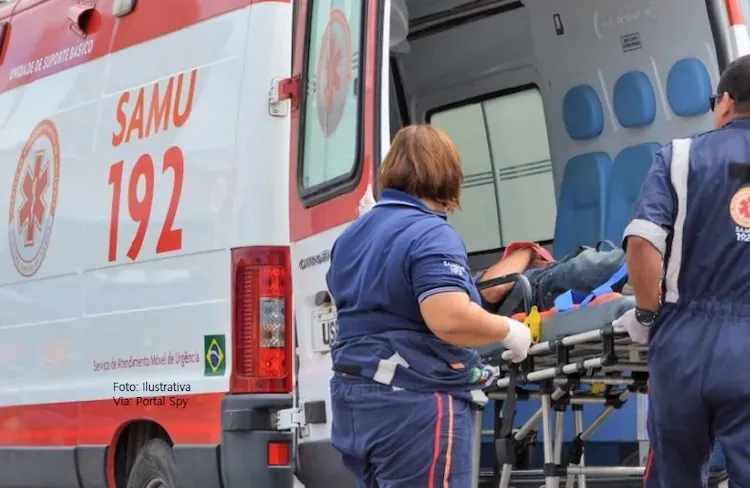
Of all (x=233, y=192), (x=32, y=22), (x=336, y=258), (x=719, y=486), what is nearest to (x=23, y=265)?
(x=32, y=22)

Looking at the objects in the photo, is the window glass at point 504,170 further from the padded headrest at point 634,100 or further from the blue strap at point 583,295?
the blue strap at point 583,295

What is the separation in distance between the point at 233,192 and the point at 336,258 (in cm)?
140

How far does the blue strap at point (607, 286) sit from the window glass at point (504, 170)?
2222 mm

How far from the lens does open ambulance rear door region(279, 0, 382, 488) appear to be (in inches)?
192

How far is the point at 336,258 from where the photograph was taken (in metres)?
3.95

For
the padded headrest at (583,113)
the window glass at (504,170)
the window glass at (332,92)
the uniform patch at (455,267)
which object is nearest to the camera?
the uniform patch at (455,267)

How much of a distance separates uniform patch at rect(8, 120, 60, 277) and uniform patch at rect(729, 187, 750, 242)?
11.4ft

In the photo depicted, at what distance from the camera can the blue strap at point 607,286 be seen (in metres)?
4.48

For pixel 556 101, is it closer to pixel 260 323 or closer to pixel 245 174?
pixel 245 174

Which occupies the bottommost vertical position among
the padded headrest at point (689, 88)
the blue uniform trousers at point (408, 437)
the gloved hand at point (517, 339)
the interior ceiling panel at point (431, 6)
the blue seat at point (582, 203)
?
the blue uniform trousers at point (408, 437)

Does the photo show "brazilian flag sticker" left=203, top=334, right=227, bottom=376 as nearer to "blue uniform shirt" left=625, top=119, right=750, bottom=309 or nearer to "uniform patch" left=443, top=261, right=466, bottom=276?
"uniform patch" left=443, top=261, right=466, bottom=276

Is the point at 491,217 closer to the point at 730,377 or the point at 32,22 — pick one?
the point at 32,22

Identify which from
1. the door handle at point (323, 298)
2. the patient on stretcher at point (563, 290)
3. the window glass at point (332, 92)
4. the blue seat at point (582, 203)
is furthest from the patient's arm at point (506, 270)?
the blue seat at point (582, 203)

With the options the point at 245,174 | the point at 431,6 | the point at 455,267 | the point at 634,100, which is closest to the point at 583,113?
the point at 634,100
